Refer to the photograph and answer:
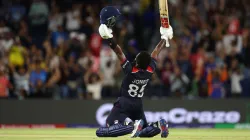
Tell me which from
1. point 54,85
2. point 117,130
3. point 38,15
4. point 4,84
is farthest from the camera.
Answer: point 38,15

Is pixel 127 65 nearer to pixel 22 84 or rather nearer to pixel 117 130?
pixel 117 130

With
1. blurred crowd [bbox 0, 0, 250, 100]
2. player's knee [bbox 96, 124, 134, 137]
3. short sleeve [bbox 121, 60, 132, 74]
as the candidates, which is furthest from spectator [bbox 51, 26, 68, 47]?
player's knee [bbox 96, 124, 134, 137]

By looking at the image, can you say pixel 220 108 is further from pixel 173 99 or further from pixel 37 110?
pixel 37 110

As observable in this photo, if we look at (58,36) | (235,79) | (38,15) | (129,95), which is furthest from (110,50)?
(129,95)

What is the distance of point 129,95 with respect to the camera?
538 inches

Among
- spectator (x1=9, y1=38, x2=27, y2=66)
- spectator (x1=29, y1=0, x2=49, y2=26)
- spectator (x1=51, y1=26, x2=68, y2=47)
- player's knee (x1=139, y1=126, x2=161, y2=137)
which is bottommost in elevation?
→ spectator (x1=9, y1=38, x2=27, y2=66)

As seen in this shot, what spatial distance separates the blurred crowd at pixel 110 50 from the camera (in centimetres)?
2300

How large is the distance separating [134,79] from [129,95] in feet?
1.18

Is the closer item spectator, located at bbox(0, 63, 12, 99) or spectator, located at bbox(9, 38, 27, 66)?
spectator, located at bbox(0, 63, 12, 99)

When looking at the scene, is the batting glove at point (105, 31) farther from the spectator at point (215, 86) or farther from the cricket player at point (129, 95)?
the spectator at point (215, 86)

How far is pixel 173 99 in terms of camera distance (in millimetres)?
22734

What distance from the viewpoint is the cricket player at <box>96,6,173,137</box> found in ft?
43.1

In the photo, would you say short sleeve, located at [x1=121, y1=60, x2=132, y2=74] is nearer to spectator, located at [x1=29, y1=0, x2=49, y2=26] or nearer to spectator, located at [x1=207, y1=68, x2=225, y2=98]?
spectator, located at [x1=207, y1=68, x2=225, y2=98]

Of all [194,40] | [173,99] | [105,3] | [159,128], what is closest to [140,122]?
[159,128]
